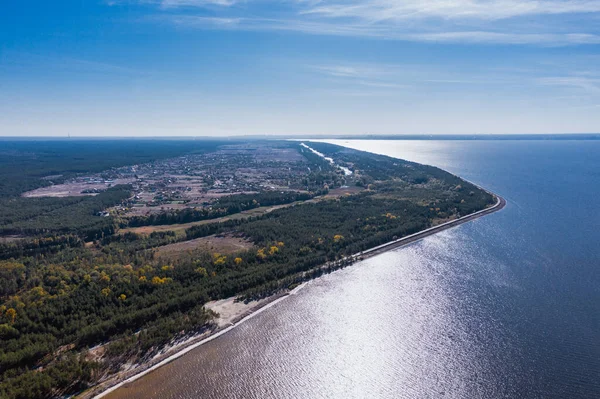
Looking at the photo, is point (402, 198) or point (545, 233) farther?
point (402, 198)

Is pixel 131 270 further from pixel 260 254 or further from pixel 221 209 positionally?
pixel 221 209

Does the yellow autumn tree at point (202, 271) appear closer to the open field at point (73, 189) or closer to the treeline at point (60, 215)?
the treeline at point (60, 215)

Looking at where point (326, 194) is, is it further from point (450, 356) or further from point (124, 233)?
point (450, 356)

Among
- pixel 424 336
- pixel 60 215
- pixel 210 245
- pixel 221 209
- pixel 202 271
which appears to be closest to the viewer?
pixel 424 336

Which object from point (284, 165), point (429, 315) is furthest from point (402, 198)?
point (284, 165)

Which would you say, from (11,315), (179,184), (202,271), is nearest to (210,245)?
(202,271)

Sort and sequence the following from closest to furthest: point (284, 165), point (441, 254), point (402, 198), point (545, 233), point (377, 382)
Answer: point (377, 382)
point (441, 254)
point (545, 233)
point (402, 198)
point (284, 165)

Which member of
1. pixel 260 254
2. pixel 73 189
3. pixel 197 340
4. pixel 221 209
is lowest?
pixel 197 340

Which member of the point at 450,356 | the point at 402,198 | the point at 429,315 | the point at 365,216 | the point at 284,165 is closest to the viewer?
the point at 450,356

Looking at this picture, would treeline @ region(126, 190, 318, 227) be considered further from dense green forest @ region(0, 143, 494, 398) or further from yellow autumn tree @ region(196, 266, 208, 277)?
yellow autumn tree @ region(196, 266, 208, 277)
